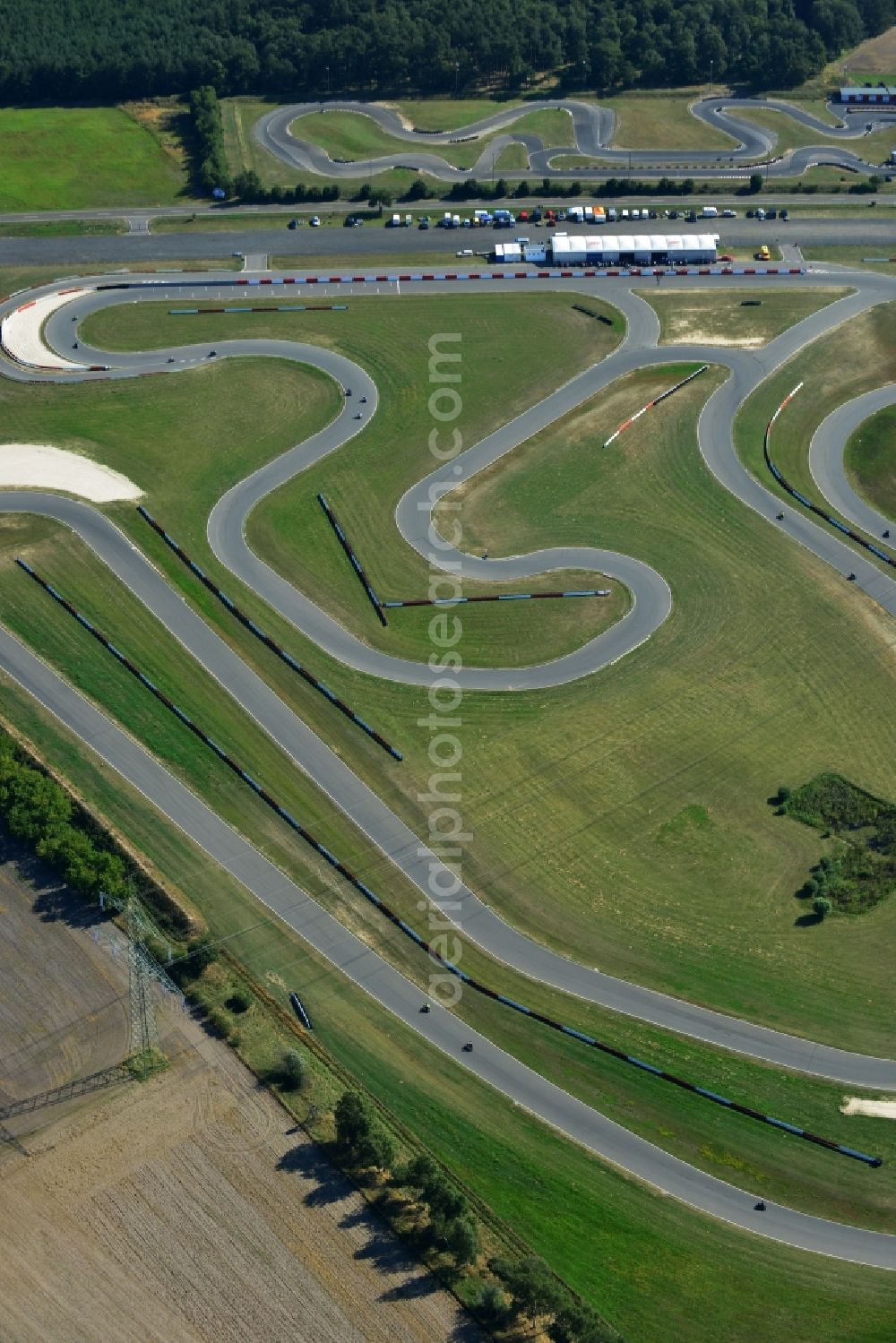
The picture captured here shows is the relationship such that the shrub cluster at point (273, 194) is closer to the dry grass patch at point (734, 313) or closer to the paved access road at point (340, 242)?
the paved access road at point (340, 242)

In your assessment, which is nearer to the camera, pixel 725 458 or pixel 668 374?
pixel 725 458

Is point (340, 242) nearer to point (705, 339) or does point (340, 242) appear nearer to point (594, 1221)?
point (705, 339)

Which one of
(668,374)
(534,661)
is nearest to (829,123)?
(668,374)

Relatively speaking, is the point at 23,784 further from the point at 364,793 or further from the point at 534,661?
the point at 534,661

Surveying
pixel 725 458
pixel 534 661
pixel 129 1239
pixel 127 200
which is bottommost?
pixel 129 1239

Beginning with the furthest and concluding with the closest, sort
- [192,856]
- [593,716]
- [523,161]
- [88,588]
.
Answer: [523,161], [88,588], [593,716], [192,856]

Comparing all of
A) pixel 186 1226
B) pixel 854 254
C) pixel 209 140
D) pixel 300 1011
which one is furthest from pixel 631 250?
pixel 186 1226

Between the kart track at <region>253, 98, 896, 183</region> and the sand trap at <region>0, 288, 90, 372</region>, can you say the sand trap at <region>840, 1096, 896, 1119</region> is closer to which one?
the sand trap at <region>0, 288, 90, 372</region>
